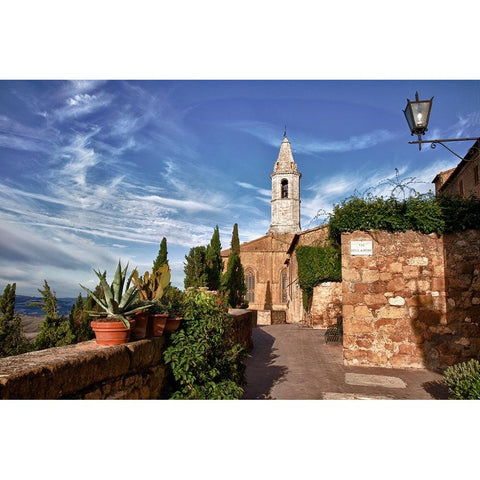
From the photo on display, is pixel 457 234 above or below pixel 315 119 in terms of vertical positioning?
below

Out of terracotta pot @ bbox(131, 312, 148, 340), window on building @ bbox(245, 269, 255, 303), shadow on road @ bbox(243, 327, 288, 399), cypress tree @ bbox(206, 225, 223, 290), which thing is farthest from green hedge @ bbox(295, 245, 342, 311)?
window on building @ bbox(245, 269, 255, 303)

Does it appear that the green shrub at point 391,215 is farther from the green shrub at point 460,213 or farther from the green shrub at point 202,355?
the green shrub at point 202,355

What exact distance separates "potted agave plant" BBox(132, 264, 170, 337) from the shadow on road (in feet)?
7.57

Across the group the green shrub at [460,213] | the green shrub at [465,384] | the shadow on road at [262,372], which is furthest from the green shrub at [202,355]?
the green shrub at [460,213]

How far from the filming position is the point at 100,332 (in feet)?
9.89

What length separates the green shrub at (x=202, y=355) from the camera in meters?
3.67

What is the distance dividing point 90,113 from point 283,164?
35.9 meters

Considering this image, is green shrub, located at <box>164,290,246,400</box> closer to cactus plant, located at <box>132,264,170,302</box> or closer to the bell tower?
cactus plant, located at <box>132,264,170,302</box>

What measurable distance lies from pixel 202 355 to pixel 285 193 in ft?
129

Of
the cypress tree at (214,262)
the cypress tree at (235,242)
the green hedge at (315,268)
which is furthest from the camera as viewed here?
the cypress tree at (235,242)

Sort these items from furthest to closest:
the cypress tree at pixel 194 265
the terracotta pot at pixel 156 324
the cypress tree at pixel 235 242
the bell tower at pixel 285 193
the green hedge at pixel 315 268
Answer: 1. the bell tower at pixel 285 193
2. the cypress tree at pixel 235 242
3. the cypress tree at pixel 194 265
4. the green hedge at pixel 315 268
5. the terracotta pot at pixel 156 324

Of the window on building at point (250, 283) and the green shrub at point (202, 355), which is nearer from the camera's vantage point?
the green shrub at point (202, 355)
